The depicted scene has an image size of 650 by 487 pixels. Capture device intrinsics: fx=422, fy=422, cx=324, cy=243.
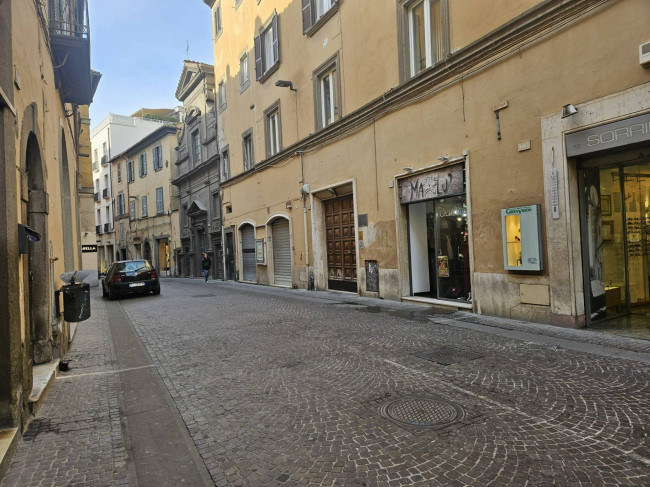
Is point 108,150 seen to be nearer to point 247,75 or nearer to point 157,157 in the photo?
point 157,157

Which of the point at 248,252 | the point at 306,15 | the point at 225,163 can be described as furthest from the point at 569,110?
the point at 225,163

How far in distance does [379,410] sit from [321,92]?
41.2ft

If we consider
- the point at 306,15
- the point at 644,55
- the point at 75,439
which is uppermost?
the point at 306,15

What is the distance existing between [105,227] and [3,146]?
148ft

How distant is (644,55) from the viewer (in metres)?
5.83

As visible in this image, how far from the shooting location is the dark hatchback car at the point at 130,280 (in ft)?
50.3

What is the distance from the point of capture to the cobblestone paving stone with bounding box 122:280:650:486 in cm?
287

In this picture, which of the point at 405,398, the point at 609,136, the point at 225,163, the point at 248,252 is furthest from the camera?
the point at 225,163

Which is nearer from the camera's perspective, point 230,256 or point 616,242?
point 616,242

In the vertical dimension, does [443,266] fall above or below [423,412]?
above

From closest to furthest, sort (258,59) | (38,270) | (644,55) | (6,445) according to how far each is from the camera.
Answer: (6,445), (38,270), (644,55), (258,59)

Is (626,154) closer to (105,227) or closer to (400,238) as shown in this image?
(400,238)

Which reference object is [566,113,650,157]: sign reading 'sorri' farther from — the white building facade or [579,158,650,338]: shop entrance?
the white building facade

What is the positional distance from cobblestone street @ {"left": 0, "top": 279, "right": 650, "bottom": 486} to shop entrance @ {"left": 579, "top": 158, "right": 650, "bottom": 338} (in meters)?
1.13
